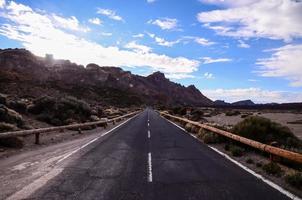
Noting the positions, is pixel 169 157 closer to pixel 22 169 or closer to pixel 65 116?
pixel 22 169

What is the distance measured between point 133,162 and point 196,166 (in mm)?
2243

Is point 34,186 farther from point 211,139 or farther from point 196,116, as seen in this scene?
point 196,116

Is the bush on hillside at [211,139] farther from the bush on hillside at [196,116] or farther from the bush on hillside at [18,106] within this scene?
the bush on hillside at [196,116]

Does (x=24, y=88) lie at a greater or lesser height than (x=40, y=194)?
greater

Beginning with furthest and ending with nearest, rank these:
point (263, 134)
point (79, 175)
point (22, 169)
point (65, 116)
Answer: point (65, 116)
point (263, 134)
point (22, 169)
point (79, 175)

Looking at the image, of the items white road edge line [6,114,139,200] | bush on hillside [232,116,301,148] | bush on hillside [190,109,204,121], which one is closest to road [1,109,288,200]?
white road edge line [6,114,139,200]

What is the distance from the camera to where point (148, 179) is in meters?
10.1

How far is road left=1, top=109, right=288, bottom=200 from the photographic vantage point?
841cm

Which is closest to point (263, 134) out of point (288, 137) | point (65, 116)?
point (288, 137)

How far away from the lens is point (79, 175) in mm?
10688

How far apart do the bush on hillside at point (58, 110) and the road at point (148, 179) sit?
1786 cm

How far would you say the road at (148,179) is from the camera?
841 cm

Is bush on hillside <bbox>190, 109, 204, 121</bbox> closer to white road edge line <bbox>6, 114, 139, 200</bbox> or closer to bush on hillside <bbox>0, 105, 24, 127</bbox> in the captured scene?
bush on hillside <bbox>0, 105, 24, 127</bbox>

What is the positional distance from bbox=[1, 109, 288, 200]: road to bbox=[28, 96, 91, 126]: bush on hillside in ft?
58.6
